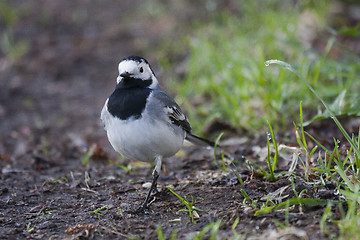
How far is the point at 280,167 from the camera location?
3.75 m

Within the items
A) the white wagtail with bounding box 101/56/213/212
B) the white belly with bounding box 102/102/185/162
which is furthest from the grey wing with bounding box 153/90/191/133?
the white belly with bounding box 102/102/185/162

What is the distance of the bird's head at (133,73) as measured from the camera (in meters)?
3.45

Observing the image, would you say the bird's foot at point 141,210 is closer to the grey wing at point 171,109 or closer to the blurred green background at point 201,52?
the grey wing at point 171,109

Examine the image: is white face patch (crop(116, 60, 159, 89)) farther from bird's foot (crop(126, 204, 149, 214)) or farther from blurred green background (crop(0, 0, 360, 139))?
blurred green background (crop(0, 0, 360, 139))

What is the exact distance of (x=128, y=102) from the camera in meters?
3.34

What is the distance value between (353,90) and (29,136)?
3788mm

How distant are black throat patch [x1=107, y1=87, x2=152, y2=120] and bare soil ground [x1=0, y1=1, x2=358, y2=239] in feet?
2.19

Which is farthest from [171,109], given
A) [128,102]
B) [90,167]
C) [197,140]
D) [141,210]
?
[90,167]

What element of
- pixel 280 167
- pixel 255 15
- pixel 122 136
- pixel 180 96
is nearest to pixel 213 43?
pixel 255 15

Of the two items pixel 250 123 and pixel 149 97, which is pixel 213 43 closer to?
pixel 250 123

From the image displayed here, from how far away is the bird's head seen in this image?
136 inches

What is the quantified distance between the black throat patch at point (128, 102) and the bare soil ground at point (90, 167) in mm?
669

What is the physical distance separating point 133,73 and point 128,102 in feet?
0.85

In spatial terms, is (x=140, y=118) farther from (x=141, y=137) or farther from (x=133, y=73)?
(x=133, y=73)
